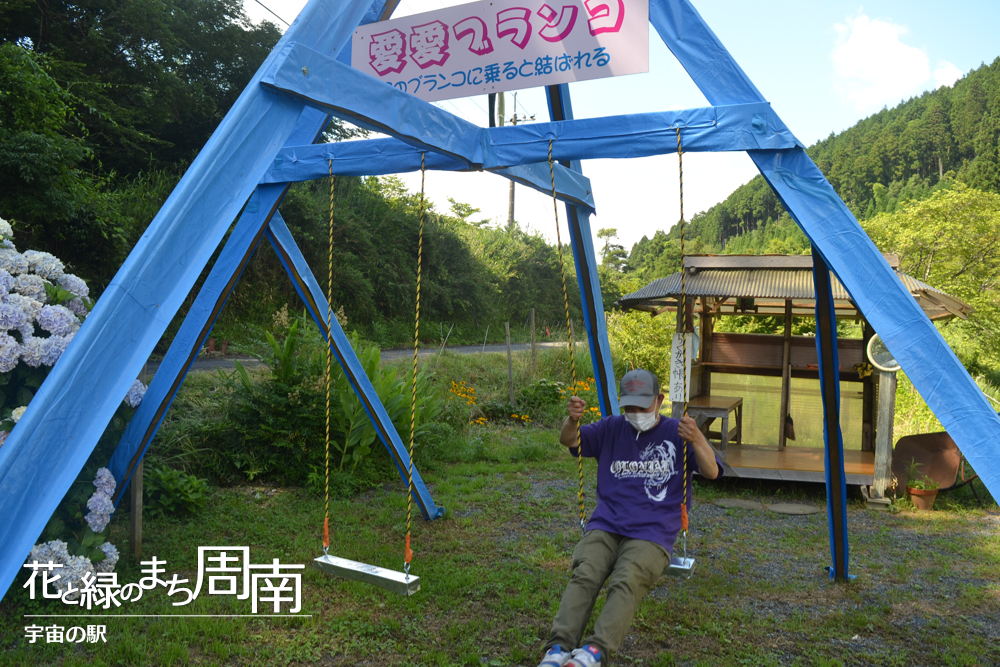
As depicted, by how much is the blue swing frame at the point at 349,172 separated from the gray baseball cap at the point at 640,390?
900 millimetres

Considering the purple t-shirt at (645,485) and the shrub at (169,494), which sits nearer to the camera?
the purple t-shirt at (645,485)

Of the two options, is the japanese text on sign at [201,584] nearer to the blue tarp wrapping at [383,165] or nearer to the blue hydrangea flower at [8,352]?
the blue hydrangea flower at [8,352]

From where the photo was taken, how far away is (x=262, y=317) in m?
13.2

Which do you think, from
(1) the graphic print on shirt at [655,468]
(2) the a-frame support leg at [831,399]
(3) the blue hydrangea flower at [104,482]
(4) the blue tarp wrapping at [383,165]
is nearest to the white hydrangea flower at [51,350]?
(3) the blue hydrangea flower at [104,482]

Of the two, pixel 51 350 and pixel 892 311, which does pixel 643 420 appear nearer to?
pixel 892 311

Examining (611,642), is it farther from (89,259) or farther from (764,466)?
(89,259)

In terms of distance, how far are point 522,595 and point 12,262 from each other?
3389 mm

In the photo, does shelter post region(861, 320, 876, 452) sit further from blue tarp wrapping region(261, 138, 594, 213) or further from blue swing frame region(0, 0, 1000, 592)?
blue tarp wrapping region(261, 138, 594, 213)

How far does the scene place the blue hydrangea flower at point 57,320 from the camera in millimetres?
3725

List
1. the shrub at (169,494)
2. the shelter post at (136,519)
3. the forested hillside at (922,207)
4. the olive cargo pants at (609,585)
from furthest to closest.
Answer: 1. the forested hillside at (922,207)
2. the shrub at (169,494)
3. the shelter post at (136,519)
4. the olive cargo pants at (609,585)

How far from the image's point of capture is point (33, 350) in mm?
3602

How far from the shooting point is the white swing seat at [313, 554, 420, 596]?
3.06 m

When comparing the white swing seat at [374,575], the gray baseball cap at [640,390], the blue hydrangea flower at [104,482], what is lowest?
the white swing seat at [374,575]

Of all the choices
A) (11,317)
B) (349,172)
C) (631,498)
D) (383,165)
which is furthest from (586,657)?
(11,317)
